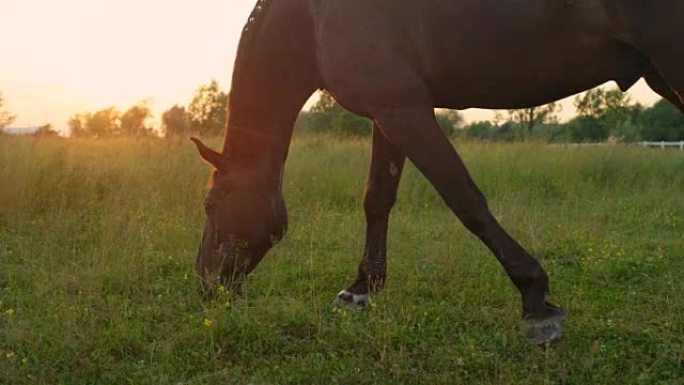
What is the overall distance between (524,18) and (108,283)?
3.07 metres

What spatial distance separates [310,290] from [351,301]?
12.6 inches

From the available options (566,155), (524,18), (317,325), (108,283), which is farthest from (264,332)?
(566,155)

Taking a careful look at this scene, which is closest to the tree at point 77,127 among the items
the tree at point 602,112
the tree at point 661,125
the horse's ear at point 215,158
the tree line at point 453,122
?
the tree line at point 453,122

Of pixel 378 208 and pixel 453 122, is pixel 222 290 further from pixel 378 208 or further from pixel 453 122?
pixel 453 122

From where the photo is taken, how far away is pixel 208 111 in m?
19.9

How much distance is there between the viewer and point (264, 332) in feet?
10.3

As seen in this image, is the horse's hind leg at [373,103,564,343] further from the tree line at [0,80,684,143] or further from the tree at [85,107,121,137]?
the tree at [85,107,121,137]

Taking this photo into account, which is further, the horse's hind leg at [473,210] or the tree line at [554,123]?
the tree line at [554,123]

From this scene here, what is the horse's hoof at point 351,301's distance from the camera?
395cm

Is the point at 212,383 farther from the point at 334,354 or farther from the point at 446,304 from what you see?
the point at 446,304

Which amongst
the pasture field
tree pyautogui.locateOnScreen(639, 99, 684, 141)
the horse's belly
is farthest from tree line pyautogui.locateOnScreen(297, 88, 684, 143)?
the horse's belly

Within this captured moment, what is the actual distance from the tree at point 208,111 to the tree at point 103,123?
5.90ft

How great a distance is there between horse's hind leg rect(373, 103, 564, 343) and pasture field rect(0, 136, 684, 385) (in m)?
0.15

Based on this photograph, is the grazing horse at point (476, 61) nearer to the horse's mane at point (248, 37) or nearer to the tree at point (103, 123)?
the horse's mane at point (248, 37)
